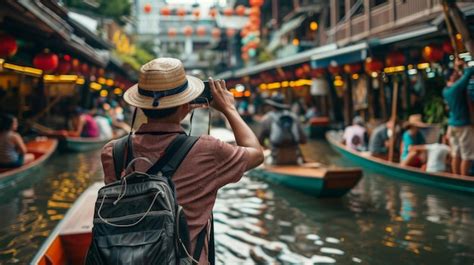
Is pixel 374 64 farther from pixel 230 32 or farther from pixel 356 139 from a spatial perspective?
pixel 230 32

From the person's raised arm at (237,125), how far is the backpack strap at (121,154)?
0.45 m

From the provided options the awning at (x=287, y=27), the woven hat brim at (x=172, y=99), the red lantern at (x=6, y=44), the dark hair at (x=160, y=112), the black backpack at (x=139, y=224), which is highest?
the awning at (x=287, y=27)

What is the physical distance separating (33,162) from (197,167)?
911 cm

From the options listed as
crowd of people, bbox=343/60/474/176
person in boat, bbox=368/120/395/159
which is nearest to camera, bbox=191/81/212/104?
crowd of people, bbox=343/60/474/176

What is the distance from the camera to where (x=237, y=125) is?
7.70ft

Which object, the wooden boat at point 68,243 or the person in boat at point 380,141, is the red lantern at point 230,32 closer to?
the person in boat at point 380,141

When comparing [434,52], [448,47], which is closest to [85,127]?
[434,52]

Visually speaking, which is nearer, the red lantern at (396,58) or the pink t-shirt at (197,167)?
the pink t-shirt at (197,167)

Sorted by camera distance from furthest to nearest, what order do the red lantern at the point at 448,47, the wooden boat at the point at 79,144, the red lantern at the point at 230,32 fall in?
the red lantern at the point at 230,32 < the wooden boat at the point at 79,144 < the red lantern at the point at 448,47

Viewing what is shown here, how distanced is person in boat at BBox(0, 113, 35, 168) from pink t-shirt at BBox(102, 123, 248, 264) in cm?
802

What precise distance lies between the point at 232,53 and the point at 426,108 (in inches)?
1482

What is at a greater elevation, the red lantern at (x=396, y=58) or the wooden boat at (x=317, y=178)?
the red lantern at (x=396, y=58)

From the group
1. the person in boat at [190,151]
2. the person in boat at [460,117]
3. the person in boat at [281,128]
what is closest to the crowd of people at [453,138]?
the person in boat at [460,117]

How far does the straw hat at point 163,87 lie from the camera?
2248 mm
